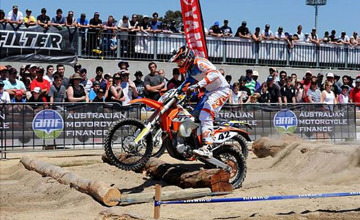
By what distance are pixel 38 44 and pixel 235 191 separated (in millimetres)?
11192

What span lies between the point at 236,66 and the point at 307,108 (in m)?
7.41

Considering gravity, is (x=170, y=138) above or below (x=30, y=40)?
below

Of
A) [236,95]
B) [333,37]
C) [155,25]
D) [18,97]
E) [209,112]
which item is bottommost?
[209,112]

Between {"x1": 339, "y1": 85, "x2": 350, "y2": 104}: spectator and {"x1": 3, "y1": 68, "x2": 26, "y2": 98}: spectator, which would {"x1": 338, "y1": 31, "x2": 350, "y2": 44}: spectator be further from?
{"x1": 3, "y1": 68, "x2": 26, "y2": 98}: spectator

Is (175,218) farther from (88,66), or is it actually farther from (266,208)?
(88,66)

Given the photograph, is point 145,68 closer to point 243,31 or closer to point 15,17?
point 243,31

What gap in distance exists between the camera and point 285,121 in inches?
657

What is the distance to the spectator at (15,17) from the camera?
18756 mm

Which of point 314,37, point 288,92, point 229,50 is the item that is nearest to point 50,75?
point 288,92

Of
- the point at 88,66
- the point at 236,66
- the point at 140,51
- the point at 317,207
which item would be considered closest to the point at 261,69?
the point at 236,66

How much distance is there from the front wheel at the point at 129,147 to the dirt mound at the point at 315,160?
10.7ft

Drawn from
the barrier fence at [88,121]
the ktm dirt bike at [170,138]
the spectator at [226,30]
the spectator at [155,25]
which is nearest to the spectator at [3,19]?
the spectator at [155,25]

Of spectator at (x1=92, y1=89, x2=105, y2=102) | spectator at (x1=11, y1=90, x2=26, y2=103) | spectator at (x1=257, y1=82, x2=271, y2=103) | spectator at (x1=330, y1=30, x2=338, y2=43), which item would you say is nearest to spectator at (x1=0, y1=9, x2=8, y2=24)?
spectator at (x1=11, y1=90, x2=26, y2=103)

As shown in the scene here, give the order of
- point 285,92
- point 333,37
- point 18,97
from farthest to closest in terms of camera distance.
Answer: point 333,37 → point 285,92 → point 18,97
